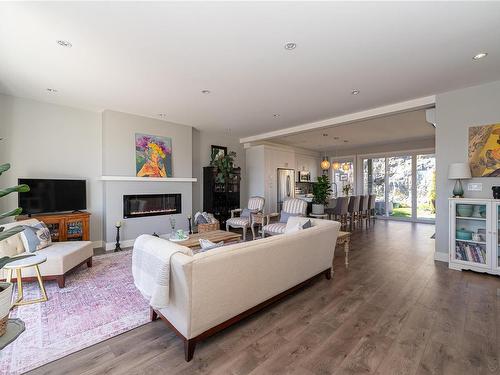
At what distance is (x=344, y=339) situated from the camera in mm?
2033

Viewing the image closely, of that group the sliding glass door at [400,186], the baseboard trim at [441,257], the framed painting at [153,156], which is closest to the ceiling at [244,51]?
the framed painting at [153,156]

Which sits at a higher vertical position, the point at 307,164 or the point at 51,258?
the point at 307,164

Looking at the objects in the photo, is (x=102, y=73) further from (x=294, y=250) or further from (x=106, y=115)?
(x=294, y=250)

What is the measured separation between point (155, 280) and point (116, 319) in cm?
94

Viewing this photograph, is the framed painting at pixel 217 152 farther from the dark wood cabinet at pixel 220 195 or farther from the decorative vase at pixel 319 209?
the decorative vase at pixel 319 209

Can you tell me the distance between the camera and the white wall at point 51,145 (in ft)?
13.2

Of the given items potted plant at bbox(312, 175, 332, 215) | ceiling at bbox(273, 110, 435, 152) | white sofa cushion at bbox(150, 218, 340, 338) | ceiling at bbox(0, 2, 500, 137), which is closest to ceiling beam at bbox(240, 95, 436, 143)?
ceiling at bbox(0, 2, 500, 137)

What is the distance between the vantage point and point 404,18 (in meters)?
2.13

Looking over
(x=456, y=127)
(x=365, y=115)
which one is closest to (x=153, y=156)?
(x=365, y=115)

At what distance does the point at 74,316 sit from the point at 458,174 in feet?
16.9

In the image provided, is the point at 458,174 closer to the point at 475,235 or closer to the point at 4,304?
the point at 475,235

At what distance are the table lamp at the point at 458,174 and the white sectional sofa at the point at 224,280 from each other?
8.84 feet

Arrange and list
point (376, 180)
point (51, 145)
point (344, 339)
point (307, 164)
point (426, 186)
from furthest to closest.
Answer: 1. point (307, 164)
2. point (376, 180)
3. point (426, 186)
4. point (51, 145)
5. point (344, 339)

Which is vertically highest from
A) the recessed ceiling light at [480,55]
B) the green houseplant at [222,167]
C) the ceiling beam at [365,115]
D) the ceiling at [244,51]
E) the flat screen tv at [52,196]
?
the recessed ceiling light at [480,55]
